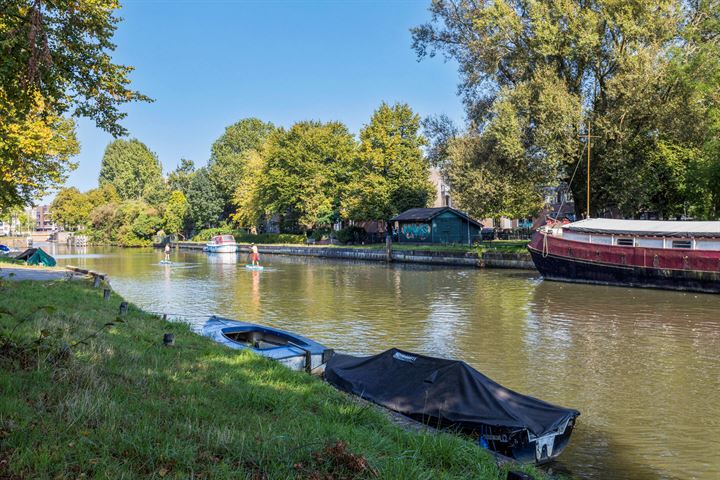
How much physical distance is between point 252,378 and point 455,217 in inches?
2159

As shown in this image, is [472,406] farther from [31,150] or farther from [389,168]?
[389,168]

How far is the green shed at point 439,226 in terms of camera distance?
2419 inches

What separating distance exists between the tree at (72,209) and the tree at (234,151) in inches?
1306

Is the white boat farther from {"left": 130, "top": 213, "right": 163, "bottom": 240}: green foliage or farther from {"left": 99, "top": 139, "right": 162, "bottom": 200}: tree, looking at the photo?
{"left": 99, "top": 139, "right": 162, "bottom": 200}: tree

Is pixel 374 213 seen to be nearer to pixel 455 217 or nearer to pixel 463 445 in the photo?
pixel 455 217

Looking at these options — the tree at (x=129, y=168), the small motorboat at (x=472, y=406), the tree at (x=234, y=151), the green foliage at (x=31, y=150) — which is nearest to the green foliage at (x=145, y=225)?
the tree at (x=234, y=151)

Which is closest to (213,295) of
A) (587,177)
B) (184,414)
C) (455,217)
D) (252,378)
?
(252,378)

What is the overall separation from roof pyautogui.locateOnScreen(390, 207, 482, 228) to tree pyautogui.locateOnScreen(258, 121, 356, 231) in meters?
12.5

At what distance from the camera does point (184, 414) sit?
6395 millimetres

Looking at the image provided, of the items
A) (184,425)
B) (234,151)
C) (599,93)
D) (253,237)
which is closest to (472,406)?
(184,425)

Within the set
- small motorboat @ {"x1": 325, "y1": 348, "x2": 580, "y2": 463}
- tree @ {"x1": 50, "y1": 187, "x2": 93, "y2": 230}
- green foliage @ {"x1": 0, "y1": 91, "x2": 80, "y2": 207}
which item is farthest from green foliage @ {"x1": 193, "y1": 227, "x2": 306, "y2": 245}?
small motorboat @ {"x1": 325, "y1": 348, "x2": 580, "y2": 463}

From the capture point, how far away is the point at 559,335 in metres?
18.9

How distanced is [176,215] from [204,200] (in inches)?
400

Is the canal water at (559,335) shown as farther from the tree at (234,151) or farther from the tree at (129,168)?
the tree at (129,168)
